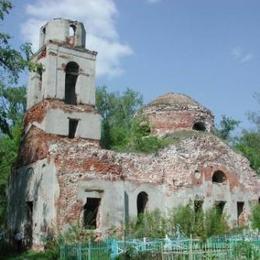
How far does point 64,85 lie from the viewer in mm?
19547

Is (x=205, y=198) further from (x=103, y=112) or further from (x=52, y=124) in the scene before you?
(x=103, y=112)

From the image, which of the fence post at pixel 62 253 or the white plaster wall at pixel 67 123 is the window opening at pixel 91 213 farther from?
the fence post at pixel 62 253

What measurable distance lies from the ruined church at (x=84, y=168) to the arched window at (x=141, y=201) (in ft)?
0.14

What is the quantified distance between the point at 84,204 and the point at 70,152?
1.88 meters

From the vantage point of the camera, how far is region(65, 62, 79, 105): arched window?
20.3m

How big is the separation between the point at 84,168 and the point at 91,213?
5.42 ft

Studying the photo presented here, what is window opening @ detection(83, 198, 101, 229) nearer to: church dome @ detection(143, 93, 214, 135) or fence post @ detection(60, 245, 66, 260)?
fence post @ detection(60, 245, 66, 260)

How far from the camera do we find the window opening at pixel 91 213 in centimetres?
1744

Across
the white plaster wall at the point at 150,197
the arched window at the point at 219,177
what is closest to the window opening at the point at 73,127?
the white plaster wall at the point at 150,197

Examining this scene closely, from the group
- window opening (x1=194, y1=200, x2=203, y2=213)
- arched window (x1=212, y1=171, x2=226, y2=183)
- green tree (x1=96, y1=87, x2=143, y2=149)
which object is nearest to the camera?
window opening (x1=194, y1=200, x2=203, y2=213)

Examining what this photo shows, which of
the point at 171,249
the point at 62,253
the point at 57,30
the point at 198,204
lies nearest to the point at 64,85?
the point at 57,30

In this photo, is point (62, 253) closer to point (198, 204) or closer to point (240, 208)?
point (198, 204)

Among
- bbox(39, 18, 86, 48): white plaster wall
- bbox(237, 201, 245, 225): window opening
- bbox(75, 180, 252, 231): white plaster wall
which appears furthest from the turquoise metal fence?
bbox(237, 201, 245, 225): window opening

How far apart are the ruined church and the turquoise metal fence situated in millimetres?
4248
